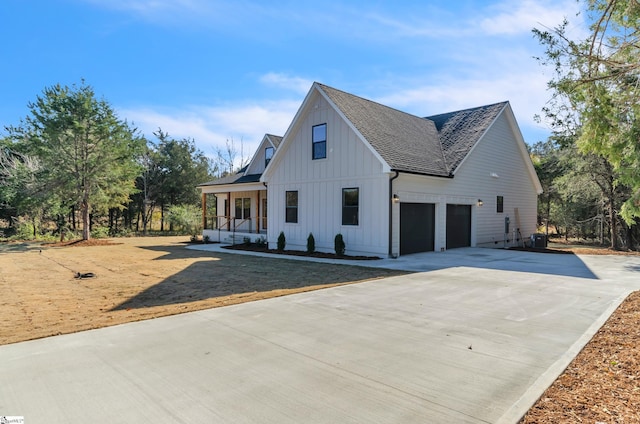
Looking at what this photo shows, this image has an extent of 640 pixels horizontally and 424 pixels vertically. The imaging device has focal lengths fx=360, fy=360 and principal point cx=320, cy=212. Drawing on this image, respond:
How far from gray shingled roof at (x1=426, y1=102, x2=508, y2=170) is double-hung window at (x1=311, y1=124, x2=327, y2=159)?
5.46m

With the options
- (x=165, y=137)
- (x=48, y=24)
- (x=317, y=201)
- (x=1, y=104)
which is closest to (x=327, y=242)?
(x=317, y=201)

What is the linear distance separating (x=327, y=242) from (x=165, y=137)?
24514mm

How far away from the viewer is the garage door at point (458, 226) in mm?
15642

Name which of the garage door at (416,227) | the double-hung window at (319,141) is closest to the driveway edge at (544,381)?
the garage door at (416,227)

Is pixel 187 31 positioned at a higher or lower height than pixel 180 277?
higher

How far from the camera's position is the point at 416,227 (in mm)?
14164

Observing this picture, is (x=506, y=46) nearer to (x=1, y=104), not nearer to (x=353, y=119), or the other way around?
(x=353, y=119)

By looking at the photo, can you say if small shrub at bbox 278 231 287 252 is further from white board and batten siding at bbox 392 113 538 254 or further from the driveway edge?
the driveway edge

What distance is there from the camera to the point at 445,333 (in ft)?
15.6

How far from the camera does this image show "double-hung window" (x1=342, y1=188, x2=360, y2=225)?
1379 centimetres

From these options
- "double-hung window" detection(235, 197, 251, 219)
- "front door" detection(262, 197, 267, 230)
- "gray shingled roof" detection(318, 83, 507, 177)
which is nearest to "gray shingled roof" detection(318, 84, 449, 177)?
"gray shingled roof" detection(318, 83, 507, 177)

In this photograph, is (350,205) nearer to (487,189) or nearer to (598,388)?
(487,189)

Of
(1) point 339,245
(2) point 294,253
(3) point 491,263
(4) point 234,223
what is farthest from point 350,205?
(4) point 234,223

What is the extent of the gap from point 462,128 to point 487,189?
3231mm
